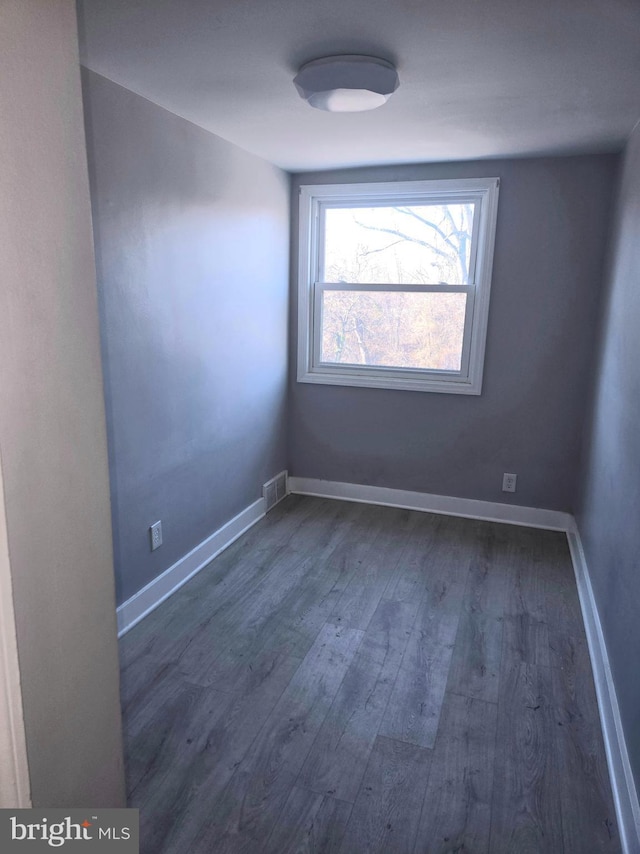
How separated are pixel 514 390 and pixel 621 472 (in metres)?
1.45

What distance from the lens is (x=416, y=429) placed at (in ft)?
12.6

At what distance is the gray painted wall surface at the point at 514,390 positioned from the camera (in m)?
3.30

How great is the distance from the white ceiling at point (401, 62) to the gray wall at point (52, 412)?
38.0 inches

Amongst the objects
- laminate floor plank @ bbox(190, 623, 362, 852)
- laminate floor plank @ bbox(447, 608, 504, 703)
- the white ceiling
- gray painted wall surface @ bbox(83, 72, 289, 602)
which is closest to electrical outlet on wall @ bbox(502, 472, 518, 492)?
laminate floor plank @ bbox(447, 608, 504, 703)

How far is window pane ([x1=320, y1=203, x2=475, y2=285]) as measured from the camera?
3.61m

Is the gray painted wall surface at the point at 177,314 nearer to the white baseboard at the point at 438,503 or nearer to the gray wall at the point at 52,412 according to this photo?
the white baseboard at the point at 438,503

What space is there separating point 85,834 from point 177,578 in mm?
1830

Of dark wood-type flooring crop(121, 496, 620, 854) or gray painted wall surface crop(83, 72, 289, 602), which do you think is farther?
gray painted wall surface crop(83, 72, 289, 602)

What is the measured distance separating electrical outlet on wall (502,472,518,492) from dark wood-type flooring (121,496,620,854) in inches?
22.9

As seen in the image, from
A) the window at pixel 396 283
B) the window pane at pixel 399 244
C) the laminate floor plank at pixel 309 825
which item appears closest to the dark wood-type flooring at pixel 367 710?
the laminate floor plank at pixel 309 825

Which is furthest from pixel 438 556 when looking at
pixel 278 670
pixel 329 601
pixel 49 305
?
pixel 49 305

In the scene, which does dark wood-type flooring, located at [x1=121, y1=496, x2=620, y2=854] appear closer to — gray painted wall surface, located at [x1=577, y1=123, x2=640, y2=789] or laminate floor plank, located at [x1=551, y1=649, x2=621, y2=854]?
laminate floor plank, located at [x1=551, y1=649, x2=621, y2=854]

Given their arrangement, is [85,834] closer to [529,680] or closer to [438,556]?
[529,680]

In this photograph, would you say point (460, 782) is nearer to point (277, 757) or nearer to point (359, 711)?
point (359, 711)
